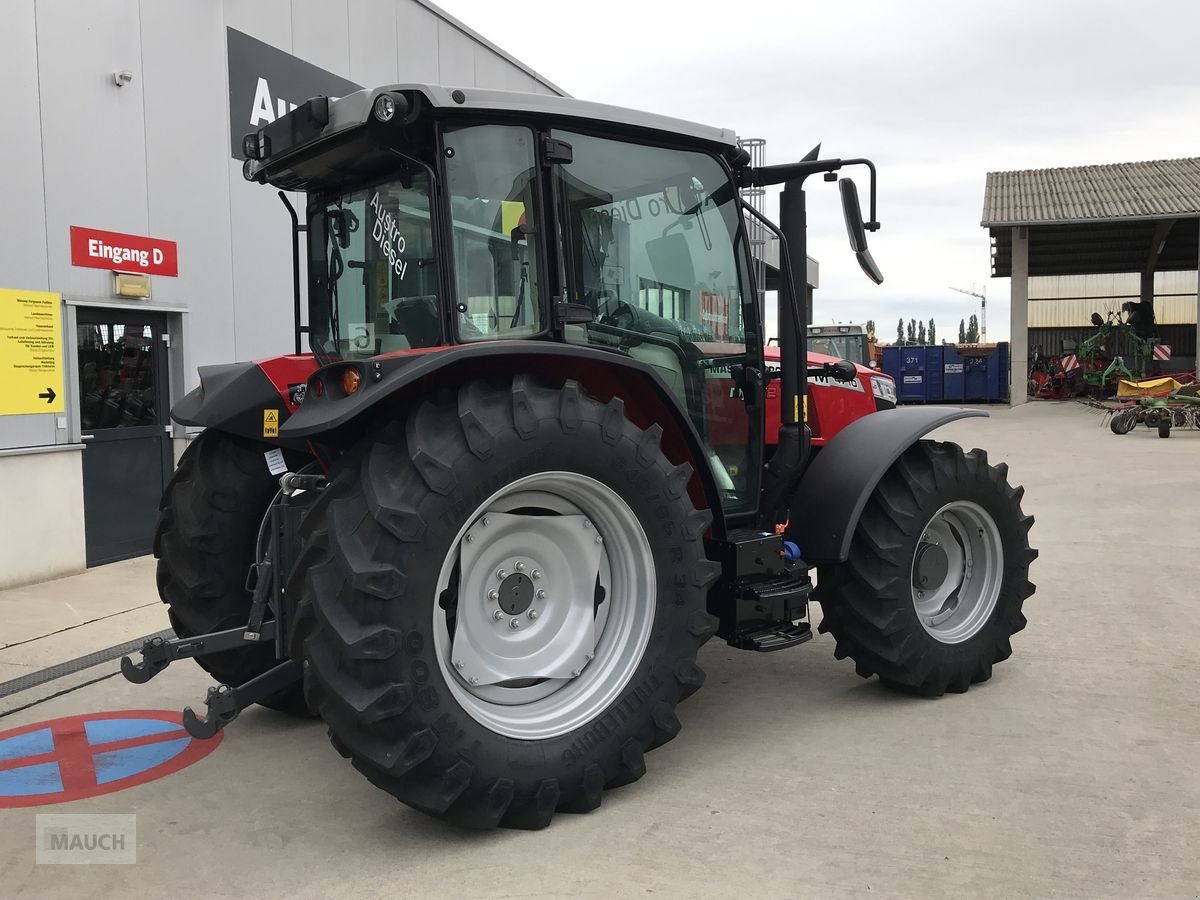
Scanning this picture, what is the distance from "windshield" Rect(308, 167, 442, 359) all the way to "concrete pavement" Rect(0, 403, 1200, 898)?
5.25 ft

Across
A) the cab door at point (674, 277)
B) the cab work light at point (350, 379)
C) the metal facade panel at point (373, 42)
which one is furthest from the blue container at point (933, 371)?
the cab work light at point (350, 379)

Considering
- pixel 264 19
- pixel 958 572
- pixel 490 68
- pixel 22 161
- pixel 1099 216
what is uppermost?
pixel 1099 216

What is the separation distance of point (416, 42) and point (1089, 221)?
795 inches

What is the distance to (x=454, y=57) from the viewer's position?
1153cm

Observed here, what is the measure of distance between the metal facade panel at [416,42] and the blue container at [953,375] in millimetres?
24949

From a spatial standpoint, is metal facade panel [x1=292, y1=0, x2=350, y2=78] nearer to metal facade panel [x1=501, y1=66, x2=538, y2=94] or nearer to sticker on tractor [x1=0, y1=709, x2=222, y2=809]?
metal facade panel [x1=501, y1=66, x2=538, y2=94]

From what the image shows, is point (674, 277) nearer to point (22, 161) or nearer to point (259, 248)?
point (22, 161)

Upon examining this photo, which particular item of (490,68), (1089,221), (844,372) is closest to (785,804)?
(844,372)

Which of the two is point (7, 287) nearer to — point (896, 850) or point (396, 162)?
point (396, 162)

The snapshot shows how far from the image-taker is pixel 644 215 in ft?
12.7

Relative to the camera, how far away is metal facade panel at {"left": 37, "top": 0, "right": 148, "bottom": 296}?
7000 millimetres

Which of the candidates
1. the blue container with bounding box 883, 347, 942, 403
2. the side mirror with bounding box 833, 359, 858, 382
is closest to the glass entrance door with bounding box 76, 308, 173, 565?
the side mirror with bounding box 833, 359, 858, 382

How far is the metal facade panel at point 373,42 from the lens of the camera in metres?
9.92

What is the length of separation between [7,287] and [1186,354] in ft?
126
